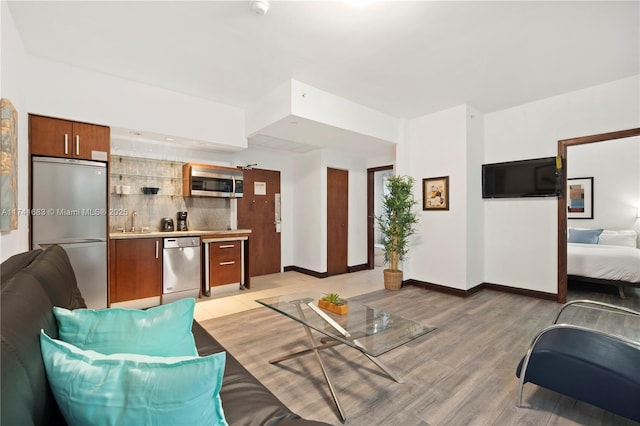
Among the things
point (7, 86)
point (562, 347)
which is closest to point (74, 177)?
point (7, 86)

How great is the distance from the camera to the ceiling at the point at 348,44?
89.6 inches

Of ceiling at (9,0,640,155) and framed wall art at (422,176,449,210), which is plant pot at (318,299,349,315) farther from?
framed wall art at (422,176,449,210)

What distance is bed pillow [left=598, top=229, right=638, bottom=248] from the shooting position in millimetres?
5055

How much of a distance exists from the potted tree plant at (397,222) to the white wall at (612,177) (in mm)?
3986

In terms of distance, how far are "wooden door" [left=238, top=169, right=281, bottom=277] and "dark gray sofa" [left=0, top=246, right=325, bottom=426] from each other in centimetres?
401

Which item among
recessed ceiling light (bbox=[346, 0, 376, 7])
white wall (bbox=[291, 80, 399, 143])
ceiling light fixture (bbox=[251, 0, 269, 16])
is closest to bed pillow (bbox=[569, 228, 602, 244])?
white wall (bbox=[291, 80, 399, 143])

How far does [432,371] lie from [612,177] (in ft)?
19.7

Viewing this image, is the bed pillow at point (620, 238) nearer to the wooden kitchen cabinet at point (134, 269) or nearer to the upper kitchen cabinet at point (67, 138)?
the wooden kitchen cabinet at point (134, 269)

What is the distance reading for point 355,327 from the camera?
78.9 inches

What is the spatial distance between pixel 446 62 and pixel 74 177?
414 centimetres

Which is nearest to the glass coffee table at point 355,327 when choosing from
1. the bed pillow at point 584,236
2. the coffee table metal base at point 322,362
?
the coffee table metal base at point 322,362

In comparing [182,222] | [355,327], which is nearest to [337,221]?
[182,222]

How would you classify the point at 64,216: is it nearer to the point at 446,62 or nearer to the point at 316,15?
the point at 316,15

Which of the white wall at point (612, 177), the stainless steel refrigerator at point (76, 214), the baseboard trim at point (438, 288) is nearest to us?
the stainless steel refrigerator at point (76, 214)
